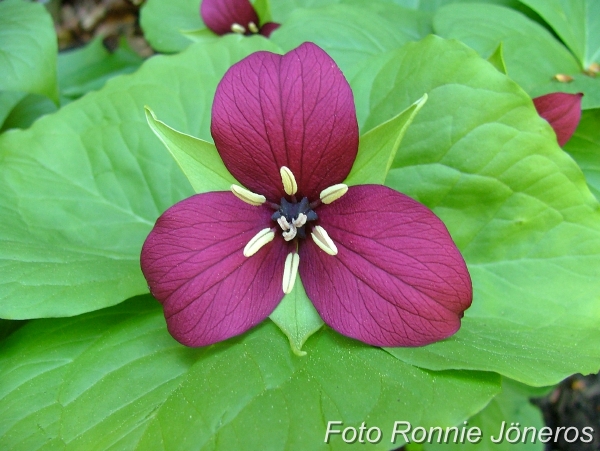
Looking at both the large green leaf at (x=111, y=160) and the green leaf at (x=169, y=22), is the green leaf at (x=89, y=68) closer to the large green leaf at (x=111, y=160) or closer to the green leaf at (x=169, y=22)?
the green leaf at (x=169, y=22)

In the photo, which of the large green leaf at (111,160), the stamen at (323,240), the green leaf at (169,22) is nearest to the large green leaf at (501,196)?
the stamen at (323,240)

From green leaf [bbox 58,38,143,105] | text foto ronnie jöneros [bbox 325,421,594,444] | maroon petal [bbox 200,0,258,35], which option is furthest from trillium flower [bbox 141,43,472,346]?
green leaf [bbox 58,38,143,105]

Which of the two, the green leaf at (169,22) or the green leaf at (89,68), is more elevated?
the green leaf at (169,22)

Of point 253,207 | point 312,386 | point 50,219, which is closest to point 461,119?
point 253,207

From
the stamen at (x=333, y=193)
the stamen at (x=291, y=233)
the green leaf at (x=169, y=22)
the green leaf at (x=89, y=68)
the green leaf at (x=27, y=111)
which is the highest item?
the stamen at (x=333, y=193)

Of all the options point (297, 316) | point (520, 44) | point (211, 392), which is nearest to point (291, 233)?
point (297, 316)

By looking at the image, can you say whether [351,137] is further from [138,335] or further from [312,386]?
[138,335]

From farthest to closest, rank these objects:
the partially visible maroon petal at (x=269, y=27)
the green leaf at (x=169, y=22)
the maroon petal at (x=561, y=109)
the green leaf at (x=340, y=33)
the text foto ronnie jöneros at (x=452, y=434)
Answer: the green leaf at (x=169, y=22) < the partially visible maroon petal at (x=269, y=27) < the green leaf at (x=340, y=33) < the maroon petal at (x=561, y=109) < the text foto ronnie jöneros at (x=452, y=434)
